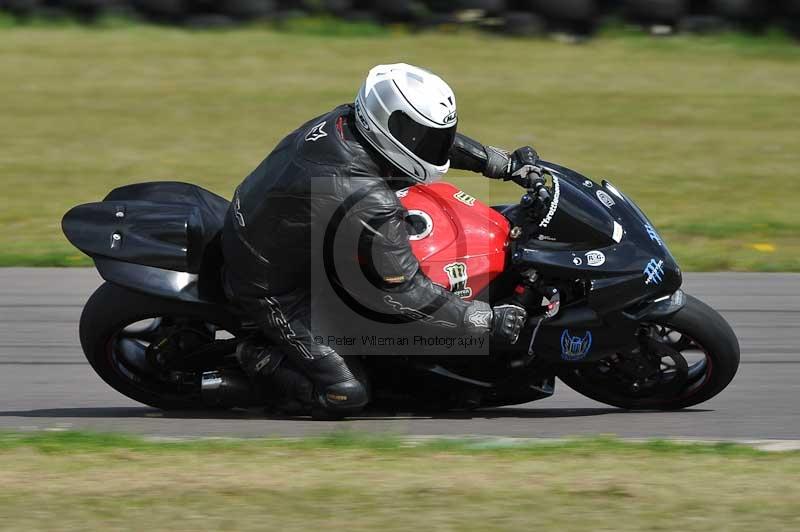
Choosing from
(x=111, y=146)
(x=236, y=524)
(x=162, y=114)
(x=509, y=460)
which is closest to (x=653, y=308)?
(x=509, y=460)

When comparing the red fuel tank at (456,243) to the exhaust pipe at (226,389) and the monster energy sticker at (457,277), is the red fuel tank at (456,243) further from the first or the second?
the exhaust pipe at (226,389)

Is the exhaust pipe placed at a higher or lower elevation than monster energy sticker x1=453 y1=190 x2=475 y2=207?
lower

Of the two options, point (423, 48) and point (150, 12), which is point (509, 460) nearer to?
point (423, 48)

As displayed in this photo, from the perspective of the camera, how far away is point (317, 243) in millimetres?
4730

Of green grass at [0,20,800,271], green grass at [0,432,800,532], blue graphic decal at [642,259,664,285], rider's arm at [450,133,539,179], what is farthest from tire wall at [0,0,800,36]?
green grass at [0,432,800,532]

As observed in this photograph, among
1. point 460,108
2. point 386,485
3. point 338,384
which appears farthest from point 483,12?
point 386,485

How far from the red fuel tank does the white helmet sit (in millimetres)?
252

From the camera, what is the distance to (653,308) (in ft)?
15.8

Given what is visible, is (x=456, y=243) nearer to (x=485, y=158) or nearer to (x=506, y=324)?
(x=506, y=324)

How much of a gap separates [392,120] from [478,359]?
3.59 ft

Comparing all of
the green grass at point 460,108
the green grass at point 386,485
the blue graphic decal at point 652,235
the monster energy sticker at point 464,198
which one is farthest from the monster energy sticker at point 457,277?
the green grass at point 460,108

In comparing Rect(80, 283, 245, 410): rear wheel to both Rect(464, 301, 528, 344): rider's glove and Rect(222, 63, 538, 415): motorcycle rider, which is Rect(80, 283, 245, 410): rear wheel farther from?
Rect(464, 301, 528, 344): rider's glove

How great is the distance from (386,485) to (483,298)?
1115mm

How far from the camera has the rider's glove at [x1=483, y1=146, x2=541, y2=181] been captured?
5102mm
